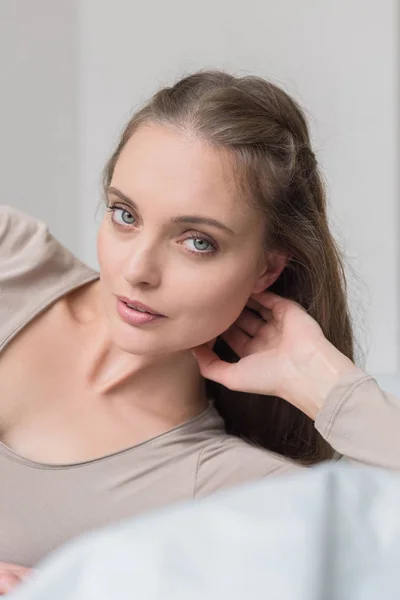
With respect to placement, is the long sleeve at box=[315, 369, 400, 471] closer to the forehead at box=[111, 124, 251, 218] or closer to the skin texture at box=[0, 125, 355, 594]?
the skin texture at box=[0, 125, 355, 594]

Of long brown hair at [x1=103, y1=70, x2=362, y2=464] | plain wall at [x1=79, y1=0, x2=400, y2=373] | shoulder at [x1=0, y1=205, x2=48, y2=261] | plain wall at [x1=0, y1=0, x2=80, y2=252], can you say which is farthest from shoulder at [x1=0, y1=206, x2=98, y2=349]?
plain wall at [x1=0, y1=0, x2=80, y2=252]

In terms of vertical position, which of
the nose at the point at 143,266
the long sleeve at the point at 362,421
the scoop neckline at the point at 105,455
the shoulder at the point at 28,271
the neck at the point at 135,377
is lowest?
the scoop neckline at the point at 105,455

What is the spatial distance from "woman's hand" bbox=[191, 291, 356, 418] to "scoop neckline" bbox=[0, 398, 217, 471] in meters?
0.08

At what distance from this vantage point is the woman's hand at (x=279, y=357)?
1.37 m

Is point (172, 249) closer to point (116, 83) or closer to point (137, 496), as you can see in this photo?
point (137, 496)

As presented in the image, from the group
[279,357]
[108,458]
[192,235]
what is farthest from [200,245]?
[108,458]

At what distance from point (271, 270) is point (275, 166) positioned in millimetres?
174

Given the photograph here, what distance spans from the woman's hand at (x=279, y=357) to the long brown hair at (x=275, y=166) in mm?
47

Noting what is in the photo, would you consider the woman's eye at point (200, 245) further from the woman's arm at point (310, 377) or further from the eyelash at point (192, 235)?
the woman's arm at point (310, 377)

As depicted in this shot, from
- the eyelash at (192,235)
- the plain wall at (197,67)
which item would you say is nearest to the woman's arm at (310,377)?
the eyelash at (192,235)

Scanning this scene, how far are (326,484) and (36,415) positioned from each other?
0.82m

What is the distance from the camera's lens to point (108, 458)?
55.2 inches

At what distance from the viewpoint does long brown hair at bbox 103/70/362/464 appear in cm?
128

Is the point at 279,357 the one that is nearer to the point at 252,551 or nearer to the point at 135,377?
the point at 135,377
